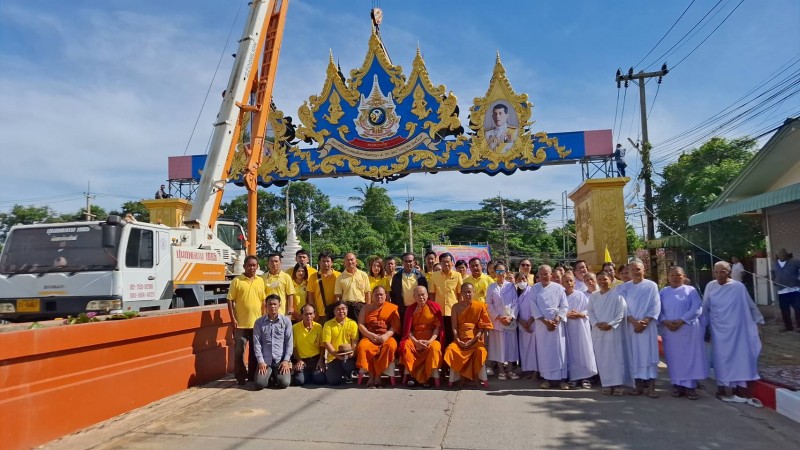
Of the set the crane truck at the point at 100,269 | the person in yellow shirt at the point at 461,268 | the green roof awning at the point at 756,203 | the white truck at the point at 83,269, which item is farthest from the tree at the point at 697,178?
the white truck at the point at 83,269

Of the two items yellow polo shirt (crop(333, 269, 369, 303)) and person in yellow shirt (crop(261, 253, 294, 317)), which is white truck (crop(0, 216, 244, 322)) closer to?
person in yellow shirt (crop(261, 253, 294, 317))

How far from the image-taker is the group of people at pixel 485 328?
19.3 ft

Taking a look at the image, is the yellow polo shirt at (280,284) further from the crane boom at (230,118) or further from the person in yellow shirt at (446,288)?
the crane boom at (230,118)

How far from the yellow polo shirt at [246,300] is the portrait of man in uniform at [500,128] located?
8851 mm

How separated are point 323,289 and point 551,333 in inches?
117

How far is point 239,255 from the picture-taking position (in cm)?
1179

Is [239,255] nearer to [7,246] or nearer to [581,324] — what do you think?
[7,246]

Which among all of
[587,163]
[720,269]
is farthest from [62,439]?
[587,163]

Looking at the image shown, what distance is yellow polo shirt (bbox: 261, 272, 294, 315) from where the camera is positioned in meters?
6.74

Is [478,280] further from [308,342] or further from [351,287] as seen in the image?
[308,342]

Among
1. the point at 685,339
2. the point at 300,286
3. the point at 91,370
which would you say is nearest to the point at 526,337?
the point at 685,339

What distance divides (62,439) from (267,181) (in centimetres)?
1072

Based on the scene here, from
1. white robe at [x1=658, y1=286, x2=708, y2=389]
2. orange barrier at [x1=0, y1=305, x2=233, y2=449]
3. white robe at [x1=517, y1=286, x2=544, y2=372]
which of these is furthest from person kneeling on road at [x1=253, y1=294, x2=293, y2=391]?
white robe at [x1=658, y1=286, x2=708, y2=389]

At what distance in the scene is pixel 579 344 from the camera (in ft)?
21.1
